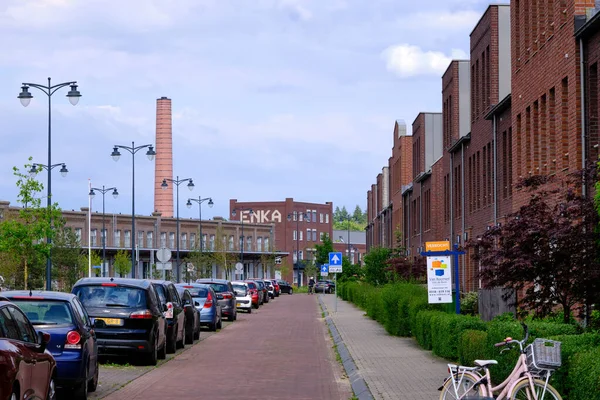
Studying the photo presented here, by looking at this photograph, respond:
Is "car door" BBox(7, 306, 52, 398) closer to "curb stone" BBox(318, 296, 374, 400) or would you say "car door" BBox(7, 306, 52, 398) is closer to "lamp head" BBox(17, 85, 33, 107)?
"curb stone" BBox(318, 296, 374, 400)

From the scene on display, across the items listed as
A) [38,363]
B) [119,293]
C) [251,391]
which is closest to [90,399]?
[251,391]

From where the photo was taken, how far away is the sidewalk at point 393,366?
52.6 feet

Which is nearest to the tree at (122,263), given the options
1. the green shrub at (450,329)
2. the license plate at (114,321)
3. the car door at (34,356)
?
the green shrub at (450,329)

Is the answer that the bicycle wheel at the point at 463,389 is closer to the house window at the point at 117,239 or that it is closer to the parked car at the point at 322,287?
the house window at the point at 117,239

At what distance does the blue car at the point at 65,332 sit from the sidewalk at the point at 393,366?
401cm

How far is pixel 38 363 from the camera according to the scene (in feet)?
39.0

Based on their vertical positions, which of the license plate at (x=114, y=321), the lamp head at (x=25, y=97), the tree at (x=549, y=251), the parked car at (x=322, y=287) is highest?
the lamp head at (x=25, y=97)

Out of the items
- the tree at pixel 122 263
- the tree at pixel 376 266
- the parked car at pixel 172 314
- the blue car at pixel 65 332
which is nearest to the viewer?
the blue car at pixel 65 332

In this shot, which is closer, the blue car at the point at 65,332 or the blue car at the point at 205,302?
the blue car at the point at 65,332

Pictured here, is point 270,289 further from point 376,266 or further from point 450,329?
point 450,329

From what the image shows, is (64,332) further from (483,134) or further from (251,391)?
(483,134)

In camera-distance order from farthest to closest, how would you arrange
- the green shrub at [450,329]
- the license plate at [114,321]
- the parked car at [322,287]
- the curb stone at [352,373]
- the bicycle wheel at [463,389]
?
the parked car at [322,287], the license plate at [114,321], the green shrub at [450,329], the curb stone at [352,373], the bicycle wheel at [463,389]

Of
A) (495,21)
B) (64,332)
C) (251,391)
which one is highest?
(495,21)

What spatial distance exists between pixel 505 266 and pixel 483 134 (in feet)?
79.6
